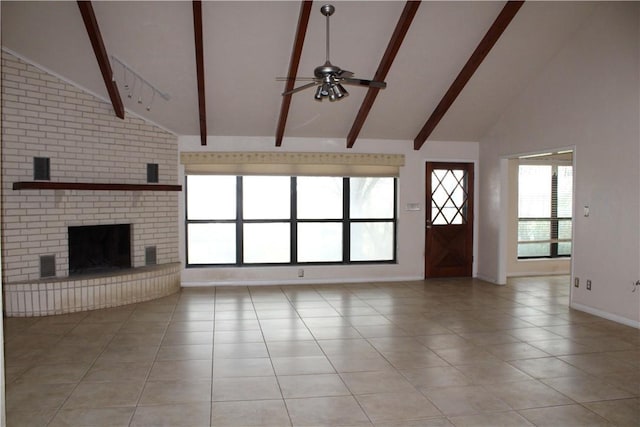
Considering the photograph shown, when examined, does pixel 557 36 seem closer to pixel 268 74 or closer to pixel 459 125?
pixel 459 125

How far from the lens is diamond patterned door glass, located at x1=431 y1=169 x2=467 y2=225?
327 inches

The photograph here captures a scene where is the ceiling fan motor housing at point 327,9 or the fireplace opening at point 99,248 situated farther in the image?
Result: the fireplace opening at point 99,248

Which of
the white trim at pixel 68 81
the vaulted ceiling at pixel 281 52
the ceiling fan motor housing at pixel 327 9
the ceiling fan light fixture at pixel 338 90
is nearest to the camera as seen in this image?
the ceiling fan light fixture at pixel 338 90

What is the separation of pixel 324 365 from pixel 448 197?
16.4 ft

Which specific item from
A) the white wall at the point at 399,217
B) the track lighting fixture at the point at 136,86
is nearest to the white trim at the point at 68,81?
the track lighting fixture at the point at 136,86

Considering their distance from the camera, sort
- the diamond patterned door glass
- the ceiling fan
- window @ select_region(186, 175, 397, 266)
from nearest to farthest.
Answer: the ceiling fan
window @ select_region(186, 175, 397, 266)
the diamond patterned door glass

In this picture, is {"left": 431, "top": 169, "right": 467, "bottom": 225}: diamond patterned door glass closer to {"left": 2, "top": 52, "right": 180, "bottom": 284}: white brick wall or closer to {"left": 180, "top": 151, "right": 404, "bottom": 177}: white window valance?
{"left": 180, "top": 151, "right": 404, "bottom": 177}: white window valance

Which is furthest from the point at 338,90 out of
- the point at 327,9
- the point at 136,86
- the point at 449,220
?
the point at 449,220

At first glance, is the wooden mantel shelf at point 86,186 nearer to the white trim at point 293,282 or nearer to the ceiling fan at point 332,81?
the white trim at point 293,282

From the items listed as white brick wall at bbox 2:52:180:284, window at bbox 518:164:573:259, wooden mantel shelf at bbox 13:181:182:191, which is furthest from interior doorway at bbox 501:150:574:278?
white brick wall at bbox 2:52:180:284

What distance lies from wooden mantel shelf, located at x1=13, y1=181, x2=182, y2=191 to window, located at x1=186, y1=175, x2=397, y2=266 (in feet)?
2.73

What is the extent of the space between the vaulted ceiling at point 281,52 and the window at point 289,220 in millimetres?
945

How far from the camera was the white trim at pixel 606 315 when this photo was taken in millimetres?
5296

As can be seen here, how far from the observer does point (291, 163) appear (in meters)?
7.66
